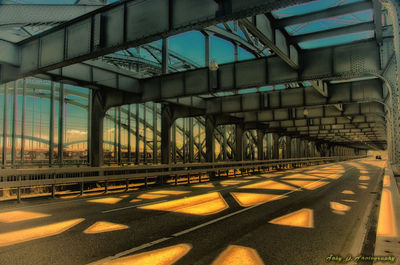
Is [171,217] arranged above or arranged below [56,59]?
below

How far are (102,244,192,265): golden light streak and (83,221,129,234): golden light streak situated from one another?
201 centimetres

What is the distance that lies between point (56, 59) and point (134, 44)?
159 inches

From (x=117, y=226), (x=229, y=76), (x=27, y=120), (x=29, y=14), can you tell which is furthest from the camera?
(x=27, y=120)

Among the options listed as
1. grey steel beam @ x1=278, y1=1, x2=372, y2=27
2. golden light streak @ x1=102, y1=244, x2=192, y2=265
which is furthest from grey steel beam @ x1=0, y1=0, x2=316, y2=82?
golden light streak @ x1=102, y1=244, x2=192, y2=265

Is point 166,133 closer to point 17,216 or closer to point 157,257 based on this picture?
point 17,216

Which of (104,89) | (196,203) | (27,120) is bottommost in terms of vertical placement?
(196,203)

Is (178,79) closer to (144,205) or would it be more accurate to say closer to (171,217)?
(144,205)

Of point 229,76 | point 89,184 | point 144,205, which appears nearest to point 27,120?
point 89,184

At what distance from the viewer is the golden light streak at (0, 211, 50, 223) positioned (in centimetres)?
799

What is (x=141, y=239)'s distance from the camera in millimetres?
6066

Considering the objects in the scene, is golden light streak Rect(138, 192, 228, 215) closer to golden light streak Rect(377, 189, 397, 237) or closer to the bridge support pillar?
golden light streak Rect(377, 189, 397, 237)

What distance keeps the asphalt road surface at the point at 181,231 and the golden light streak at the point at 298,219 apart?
0.03m

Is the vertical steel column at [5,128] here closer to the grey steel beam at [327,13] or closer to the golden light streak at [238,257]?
the grey steel beam at [327,13]

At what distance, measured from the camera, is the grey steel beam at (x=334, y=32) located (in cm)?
1236
